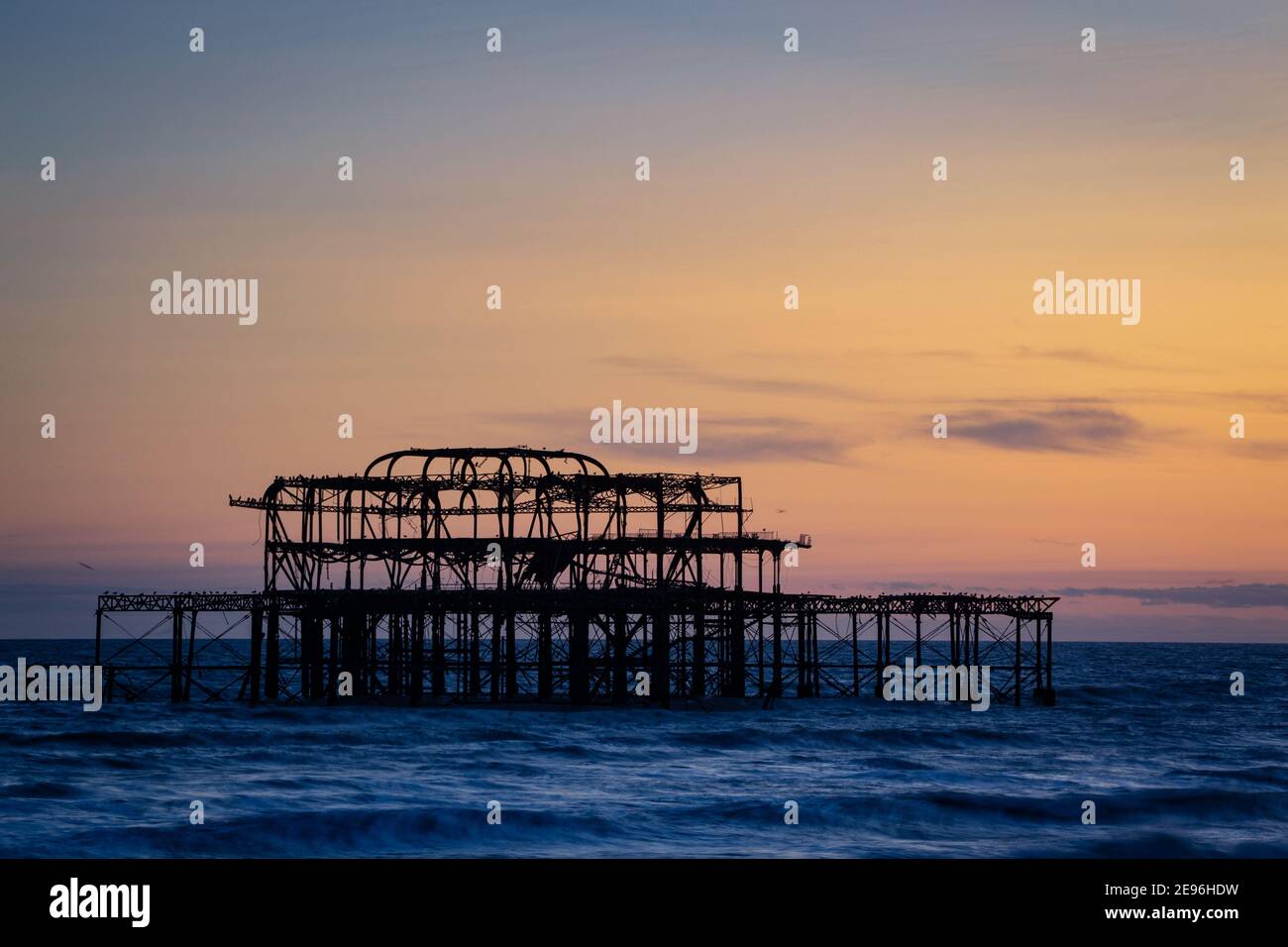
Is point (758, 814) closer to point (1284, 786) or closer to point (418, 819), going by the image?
point (418, 819)

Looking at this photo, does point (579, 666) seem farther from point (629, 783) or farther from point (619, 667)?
point (629, 783)

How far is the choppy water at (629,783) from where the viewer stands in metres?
37.9

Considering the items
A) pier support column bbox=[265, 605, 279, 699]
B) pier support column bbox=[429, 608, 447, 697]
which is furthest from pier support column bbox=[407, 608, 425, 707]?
pier support column bbox=[265, 605, 279, 699]

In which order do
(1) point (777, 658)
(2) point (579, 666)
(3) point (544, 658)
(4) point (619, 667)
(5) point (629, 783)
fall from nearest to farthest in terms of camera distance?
(5) point (629, 783)
(2) point (579, 666)
(4) point (619, 667)
(3) point (544, 658)
(1) point (777, 658)

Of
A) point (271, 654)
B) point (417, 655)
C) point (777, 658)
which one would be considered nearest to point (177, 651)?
point (271, 654)

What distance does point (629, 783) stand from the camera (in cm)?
4719

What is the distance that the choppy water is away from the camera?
124 feet

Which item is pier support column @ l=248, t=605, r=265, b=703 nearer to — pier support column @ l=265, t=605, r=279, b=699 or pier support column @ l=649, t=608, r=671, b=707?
pier support column @ l=265, t=605, r=279, b=699

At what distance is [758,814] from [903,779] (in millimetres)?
9253

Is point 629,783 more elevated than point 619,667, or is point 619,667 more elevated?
point 619,667

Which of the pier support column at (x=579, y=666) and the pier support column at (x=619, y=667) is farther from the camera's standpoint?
the pier support column at (x=619, y=667)

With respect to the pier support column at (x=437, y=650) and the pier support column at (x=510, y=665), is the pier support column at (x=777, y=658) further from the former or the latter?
the pier support column at (x=437, y=650)

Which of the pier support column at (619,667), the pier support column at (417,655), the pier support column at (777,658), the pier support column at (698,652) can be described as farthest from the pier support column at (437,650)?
the pier support column at (777,658)
